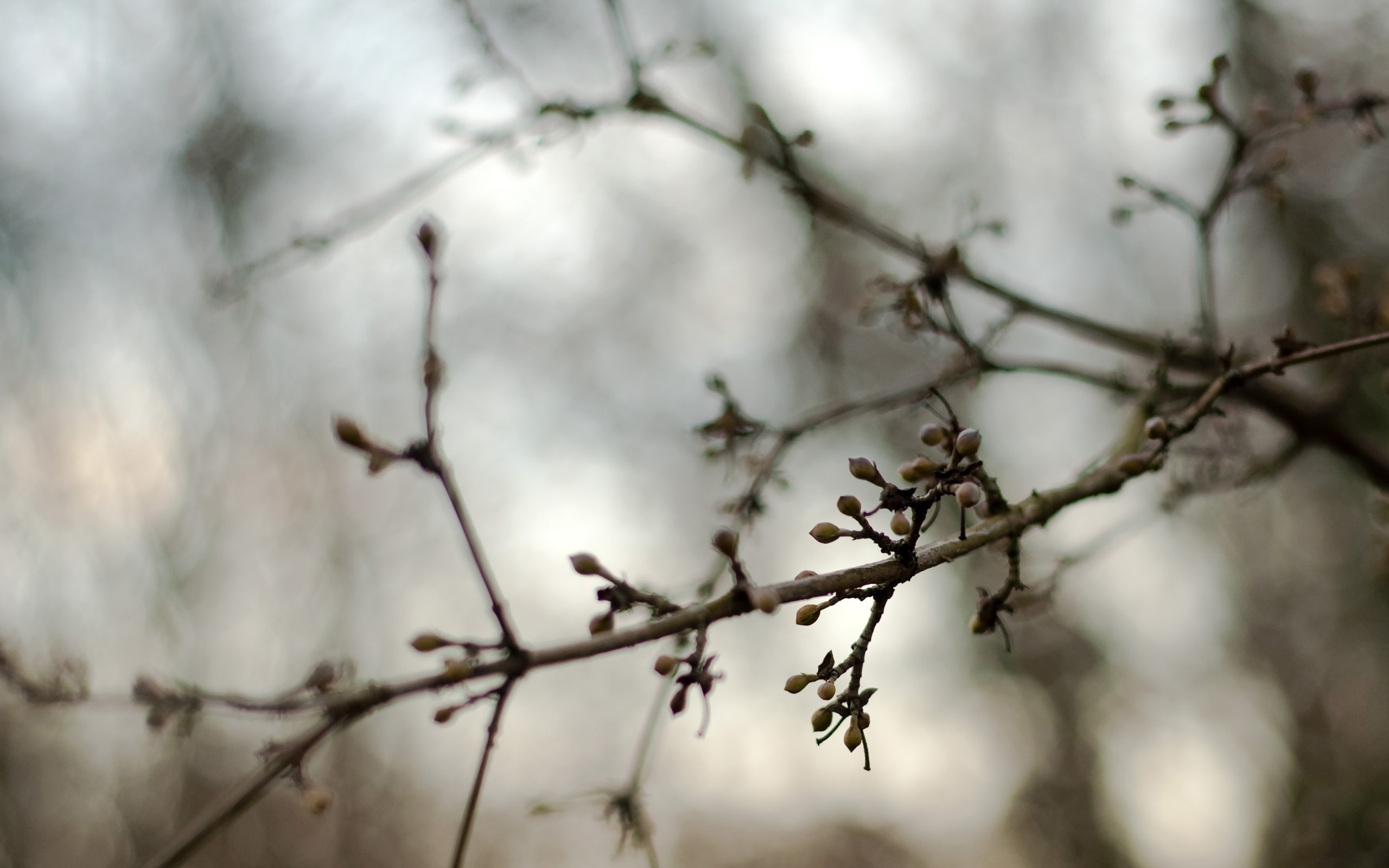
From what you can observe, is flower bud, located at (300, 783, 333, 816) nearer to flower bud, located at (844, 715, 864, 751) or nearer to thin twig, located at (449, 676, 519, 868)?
thin twig, located at (449, 676, 519, 868)

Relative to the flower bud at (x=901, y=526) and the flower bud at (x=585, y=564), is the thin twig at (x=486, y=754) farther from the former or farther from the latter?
the flower bud at (x=901, y=526)

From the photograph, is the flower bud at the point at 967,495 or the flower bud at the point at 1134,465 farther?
the flower bud at the point at 1134,465

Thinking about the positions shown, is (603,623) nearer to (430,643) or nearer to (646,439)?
(430,643)

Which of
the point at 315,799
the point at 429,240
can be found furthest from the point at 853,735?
the point at 429,240

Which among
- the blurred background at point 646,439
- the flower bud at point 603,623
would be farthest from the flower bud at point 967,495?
the blurred background at point 646,439

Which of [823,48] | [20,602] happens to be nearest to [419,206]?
[823,48]

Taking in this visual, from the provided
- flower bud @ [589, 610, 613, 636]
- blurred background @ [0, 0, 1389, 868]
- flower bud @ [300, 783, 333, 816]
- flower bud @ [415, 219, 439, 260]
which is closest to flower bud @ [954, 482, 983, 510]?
flower bud @ [589, 610, 613, 636]

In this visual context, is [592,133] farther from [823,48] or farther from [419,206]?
[823,48]
